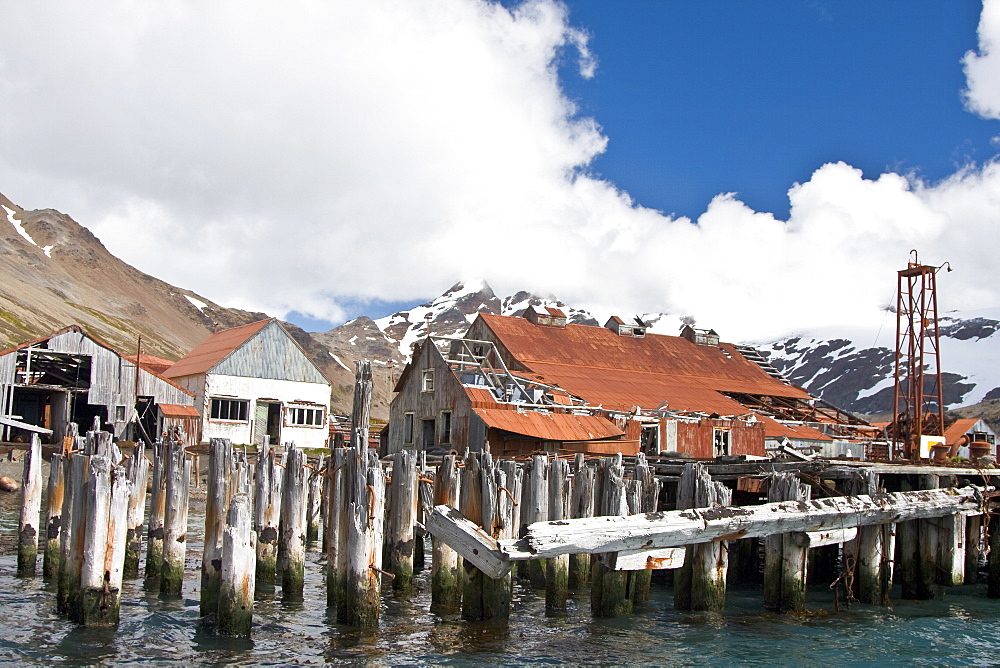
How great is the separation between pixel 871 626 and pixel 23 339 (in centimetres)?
10660

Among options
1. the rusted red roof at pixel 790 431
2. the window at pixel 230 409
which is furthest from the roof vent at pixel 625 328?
the window at pixel 230 409

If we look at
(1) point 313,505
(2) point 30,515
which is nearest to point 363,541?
(2) point 30,515

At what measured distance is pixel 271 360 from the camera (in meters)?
53.9

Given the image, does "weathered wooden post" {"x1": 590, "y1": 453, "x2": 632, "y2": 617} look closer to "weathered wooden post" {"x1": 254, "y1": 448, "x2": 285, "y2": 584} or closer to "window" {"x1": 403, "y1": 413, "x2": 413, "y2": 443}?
"weathered wooden post" {"x1": 254, "y1": 448, "x2": 285, "y2": 584}

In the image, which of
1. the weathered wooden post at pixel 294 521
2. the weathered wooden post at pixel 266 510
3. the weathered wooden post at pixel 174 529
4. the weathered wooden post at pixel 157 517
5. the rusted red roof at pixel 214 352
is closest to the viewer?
the weathered wooden post at pixel 294 521

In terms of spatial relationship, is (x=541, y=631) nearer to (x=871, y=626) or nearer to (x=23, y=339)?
(x=871, y=626)

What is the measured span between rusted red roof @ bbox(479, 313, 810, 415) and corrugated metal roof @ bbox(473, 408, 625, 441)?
88.4 inches

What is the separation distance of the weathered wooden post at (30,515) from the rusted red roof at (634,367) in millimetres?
24329

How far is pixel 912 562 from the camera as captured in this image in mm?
18922

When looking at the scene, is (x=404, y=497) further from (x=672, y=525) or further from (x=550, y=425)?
(x=550, y=425)

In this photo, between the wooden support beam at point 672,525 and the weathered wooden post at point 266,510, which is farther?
the weathered wooden post at point 266,510

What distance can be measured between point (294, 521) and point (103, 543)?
14.3ft

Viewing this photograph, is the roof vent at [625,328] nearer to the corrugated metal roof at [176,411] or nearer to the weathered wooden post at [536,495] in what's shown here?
the corrugated metal roof at [176,411]

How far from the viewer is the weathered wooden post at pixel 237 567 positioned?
1304 cm
